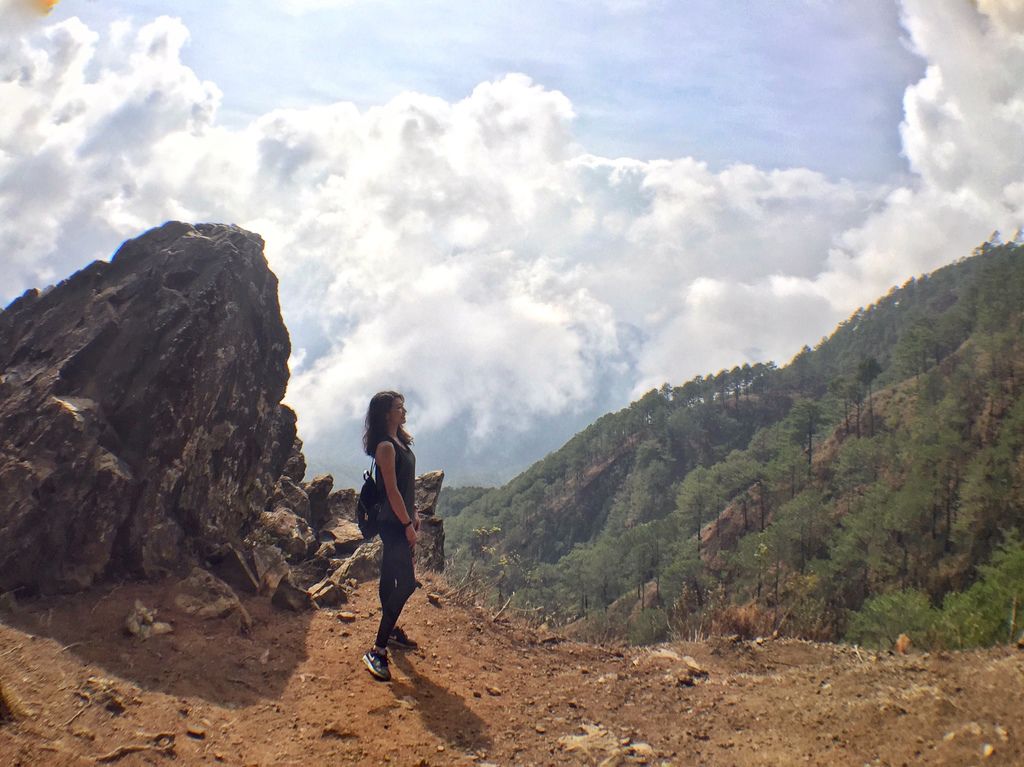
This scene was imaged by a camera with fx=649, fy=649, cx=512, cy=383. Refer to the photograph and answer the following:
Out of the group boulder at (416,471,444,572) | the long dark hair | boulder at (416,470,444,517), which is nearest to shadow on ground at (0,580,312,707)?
the long dark hair

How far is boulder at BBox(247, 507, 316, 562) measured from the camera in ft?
28.8

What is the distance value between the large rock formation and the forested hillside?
367 centimetres

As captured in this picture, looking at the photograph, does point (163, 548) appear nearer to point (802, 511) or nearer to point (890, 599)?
point (890, 599)

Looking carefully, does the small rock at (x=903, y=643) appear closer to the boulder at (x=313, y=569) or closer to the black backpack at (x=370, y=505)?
the black backpack at (x=370, y=505)

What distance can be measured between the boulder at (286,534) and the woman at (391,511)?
3.33 metres

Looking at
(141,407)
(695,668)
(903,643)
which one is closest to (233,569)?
(141,407)

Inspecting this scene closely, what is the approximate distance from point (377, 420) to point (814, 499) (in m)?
69.4

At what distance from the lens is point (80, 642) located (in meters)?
4.98

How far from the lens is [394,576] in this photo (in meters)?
5.76

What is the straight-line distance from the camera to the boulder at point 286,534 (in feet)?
28.8

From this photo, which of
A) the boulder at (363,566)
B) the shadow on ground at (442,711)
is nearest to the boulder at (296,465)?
→ the boulder at (363,566)

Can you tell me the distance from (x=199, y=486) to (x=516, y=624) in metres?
4.05

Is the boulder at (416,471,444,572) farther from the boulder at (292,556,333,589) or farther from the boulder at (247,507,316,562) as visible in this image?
the boulder at (247,507,316,562)

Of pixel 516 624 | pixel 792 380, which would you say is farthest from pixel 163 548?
pixel 792 380
